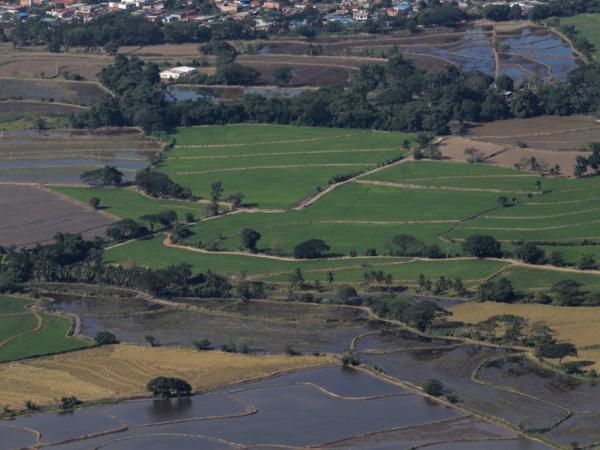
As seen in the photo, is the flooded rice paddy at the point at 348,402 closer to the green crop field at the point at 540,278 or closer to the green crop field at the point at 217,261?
the green crop field at the point at 217,261

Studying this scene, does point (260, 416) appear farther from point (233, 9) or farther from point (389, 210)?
point (233, 9)

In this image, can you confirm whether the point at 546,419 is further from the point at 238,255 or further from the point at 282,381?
the point at 238,255

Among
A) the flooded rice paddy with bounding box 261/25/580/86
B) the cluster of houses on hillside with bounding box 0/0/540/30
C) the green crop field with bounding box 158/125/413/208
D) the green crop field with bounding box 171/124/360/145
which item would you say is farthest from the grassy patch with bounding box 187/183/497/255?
the cluster of houses on hillside with bounding box 0/0/540/30

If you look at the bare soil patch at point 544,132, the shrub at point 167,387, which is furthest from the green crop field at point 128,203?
the shrub at point 167,387

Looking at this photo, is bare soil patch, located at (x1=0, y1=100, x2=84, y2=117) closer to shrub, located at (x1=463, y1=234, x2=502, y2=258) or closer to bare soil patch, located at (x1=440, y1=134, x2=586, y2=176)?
bare soil patch, located at (x1=440, y1=134, x2=586, y2=176)

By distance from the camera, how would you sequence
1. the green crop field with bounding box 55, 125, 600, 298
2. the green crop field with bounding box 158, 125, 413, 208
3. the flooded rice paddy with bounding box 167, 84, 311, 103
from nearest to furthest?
1. the green crop field with bounding box 55, 125, 600, 298
2. the green crop field with bounding box 158, 125, 413, 208
3. the flooded rice paddy with bounding box 167, 84, 311, 103
